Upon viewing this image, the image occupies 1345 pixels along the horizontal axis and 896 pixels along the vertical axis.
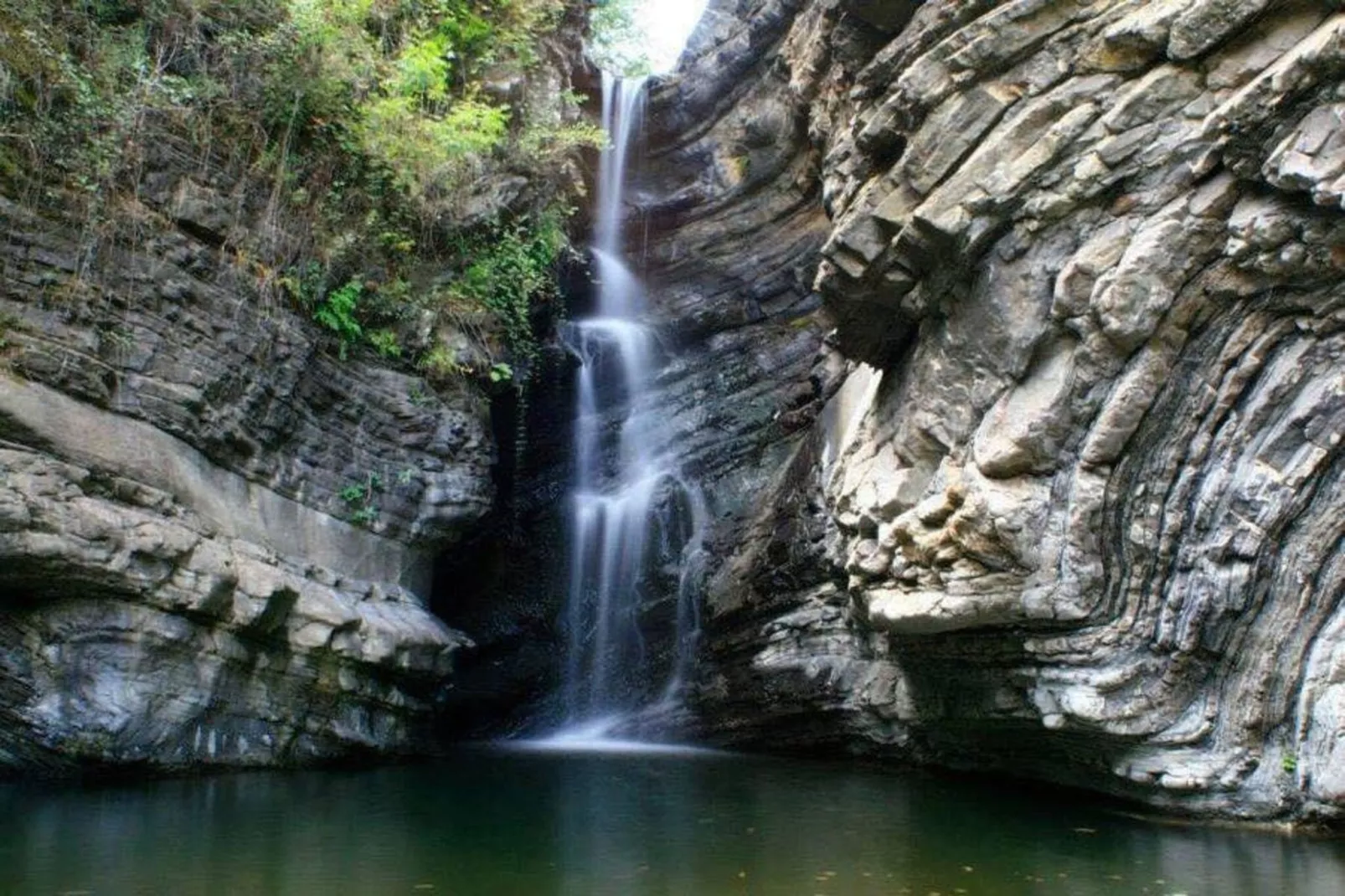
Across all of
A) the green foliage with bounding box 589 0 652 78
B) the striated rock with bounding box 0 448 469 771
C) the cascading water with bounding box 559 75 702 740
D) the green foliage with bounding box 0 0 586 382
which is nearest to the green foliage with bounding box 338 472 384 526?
the striated rock with bounding box 0 448 469 771

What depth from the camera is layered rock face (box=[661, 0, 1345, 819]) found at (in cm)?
884

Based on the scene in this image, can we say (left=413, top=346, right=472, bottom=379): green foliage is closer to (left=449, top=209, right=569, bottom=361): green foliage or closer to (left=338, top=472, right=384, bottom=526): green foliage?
(left=449, top=209, right=569, bottom=361): green foliage

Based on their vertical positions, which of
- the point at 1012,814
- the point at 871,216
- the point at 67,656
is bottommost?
the point at 1012,814

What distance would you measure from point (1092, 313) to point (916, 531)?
2866 mm

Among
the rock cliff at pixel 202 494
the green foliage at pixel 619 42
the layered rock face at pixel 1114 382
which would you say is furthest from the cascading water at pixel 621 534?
the green foliage at pixel 619 42

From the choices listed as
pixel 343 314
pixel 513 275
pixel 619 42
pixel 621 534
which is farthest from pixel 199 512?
pixel 619 42

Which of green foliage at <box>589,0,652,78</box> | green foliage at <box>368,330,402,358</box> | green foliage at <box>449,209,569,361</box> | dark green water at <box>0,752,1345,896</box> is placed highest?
green foliage at <box>589,0,652,78</box>

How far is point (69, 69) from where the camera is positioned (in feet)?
40.0

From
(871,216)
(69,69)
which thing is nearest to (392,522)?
(69,69)

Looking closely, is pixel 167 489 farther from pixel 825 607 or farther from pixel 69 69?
pixel 825 607

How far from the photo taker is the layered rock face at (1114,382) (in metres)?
8.84

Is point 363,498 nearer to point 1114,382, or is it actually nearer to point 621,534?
point 621,534

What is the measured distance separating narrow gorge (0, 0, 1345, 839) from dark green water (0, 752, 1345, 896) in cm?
105

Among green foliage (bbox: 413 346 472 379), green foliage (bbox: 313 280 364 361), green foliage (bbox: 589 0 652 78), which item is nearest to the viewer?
green foliage (bbox: 313 280 364 361)
